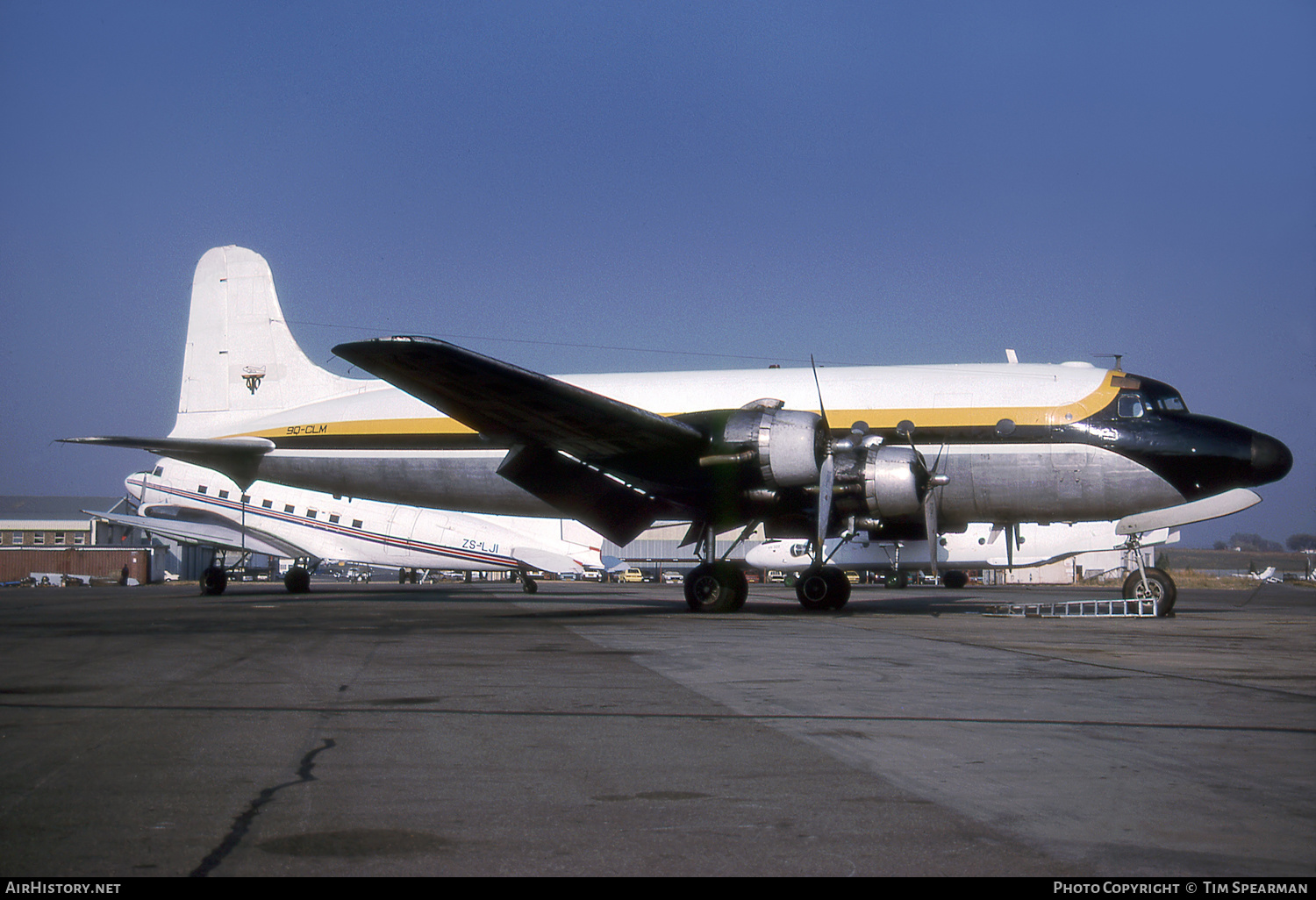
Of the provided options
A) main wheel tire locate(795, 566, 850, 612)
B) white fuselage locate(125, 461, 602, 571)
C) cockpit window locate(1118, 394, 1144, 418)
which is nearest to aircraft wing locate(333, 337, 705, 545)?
main wheel tire locate(795, 566, 850, 612)

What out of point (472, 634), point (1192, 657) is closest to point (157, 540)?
point (472, 634)

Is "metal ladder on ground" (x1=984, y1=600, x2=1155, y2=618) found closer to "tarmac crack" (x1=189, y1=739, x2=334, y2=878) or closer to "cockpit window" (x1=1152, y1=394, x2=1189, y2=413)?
"cockpit window" (x1=1152, y1=394, x2=1189, y2=413)

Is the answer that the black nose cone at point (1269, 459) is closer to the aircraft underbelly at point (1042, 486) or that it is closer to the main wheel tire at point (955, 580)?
the aircraft underbelly at point (1042, 486)

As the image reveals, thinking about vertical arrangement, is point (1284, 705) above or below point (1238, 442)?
below

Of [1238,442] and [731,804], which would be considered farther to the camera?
[1238,442]

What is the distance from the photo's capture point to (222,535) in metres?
33.1

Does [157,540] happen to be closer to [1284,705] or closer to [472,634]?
[472,634]

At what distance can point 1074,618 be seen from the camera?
57.0 feet

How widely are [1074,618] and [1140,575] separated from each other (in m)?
1.75

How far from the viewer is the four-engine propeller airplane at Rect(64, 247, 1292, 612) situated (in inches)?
634

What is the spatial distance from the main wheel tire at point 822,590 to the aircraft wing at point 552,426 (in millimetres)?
3145

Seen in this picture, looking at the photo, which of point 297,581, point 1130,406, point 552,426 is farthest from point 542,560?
point 1130,406

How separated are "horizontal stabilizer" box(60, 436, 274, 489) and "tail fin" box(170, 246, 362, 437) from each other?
817 millimetres
